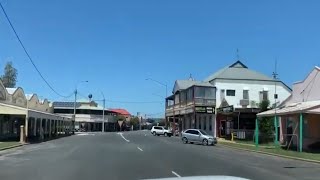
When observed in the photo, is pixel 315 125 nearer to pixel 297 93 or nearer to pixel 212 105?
pixel 297 93

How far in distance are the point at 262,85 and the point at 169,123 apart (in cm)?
3763

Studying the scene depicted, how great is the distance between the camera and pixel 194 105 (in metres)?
76.7

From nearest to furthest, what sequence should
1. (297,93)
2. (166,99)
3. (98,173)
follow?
(98,173) → (297,93) → (166,99)

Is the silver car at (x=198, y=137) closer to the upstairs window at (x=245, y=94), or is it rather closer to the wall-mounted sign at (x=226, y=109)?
the wall-mounted sign at (x=226, y=109)

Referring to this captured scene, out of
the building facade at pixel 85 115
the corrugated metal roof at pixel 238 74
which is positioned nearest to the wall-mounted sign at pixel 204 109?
the corrugated metal roof at pixel 238 74

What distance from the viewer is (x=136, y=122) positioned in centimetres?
Answer: 19838

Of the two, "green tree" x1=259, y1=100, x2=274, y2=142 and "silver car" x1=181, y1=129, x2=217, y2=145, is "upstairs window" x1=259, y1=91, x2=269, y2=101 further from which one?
"silver car" x1=181, y1=129, x2=217, y2=145

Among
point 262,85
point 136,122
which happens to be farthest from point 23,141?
point 136,122

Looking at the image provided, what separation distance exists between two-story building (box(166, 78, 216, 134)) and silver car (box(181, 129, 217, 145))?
19959 mm

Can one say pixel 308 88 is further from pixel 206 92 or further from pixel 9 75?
pixel 9 75

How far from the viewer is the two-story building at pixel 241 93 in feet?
236

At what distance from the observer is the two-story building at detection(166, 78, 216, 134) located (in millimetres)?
76125

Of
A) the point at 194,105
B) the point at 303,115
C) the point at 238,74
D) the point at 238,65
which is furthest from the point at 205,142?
the point at 238,65

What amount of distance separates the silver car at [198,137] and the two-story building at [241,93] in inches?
646
